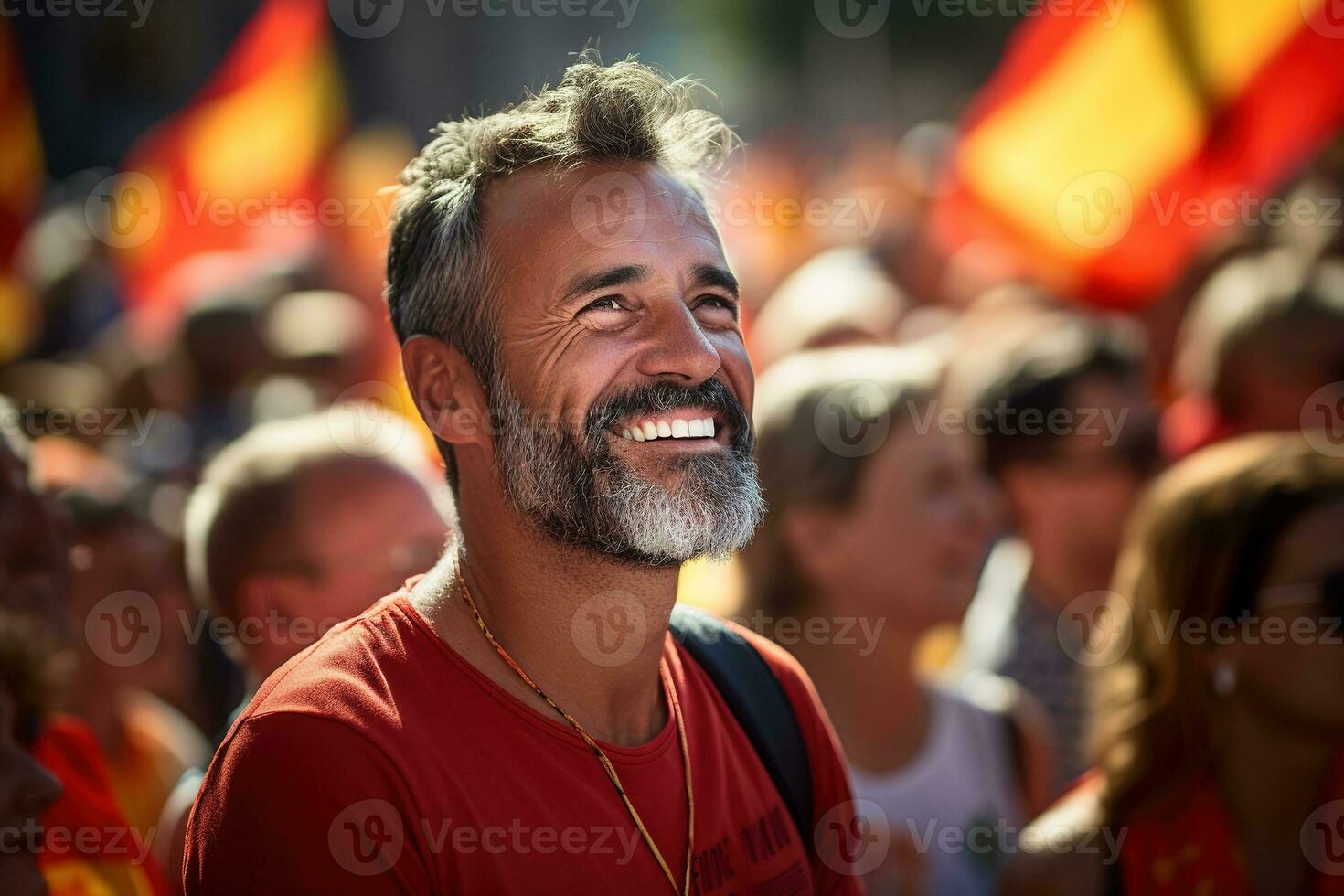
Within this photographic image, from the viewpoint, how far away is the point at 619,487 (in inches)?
86.8

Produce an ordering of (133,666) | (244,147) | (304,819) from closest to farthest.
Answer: (304,819) < (133,666) < (244,147)

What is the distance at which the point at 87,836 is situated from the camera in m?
2.72

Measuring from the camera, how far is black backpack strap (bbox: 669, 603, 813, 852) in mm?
2355

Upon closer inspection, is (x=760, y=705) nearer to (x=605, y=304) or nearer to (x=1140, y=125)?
(x=605, y=304)

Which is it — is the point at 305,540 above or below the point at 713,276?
below

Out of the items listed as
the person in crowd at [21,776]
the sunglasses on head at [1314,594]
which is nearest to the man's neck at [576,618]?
the person in crowd at [21,776]

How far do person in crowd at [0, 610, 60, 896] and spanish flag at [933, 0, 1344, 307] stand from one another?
4715 millimetres

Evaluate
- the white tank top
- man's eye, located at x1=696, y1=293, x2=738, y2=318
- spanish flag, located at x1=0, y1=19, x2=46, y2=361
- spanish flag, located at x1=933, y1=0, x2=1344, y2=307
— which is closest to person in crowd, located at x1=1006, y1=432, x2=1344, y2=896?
the white tank top

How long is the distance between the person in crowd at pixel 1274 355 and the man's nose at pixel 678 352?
10.4 feet

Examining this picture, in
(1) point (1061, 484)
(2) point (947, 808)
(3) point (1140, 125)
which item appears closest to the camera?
(2) point (947, 808)

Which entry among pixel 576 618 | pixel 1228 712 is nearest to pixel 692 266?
pixel 576 618

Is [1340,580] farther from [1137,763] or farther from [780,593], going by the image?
[780,593]

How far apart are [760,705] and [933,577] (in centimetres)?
157

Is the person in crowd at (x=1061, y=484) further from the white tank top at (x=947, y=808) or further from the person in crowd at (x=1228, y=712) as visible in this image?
the person in crowd at (x=1228, y=712)
